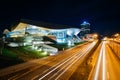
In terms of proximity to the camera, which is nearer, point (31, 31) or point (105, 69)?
point (105, 69)

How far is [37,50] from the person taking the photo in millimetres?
70938

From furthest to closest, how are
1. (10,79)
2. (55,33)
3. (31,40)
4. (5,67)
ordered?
1. (55,33)
2. (31,40)
3. (5,67)
4. (10,79)

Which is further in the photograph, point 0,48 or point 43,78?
point 0,48

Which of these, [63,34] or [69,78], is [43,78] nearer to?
[69,78]

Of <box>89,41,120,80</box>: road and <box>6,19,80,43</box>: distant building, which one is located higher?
<box>6,19,80,43</box>: distant building

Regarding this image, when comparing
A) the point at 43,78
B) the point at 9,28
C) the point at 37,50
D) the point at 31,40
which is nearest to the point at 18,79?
the point at 43,78

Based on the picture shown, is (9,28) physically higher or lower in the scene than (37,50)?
higher

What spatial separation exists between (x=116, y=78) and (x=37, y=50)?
41308 millimetres

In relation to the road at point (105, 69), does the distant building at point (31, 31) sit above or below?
above

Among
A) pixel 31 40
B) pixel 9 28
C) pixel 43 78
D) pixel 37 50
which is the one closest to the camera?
A: pixel 43 78

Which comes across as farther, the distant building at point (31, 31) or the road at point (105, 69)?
the distant building at point (31, 31)

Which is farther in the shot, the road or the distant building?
the distant building

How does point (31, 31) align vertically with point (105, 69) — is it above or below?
above

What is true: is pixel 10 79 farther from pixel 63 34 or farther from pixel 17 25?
pixel 63 34
